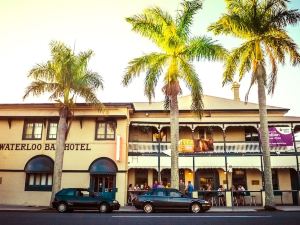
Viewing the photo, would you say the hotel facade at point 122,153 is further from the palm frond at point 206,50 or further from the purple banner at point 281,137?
the palm frond at point 206,50

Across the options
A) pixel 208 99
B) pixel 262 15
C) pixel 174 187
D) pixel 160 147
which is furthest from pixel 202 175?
pixel 262 15

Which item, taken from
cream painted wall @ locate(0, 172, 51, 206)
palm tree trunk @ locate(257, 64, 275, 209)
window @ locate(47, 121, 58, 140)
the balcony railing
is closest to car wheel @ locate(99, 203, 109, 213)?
cream painted wall @ locate(0, 172, 51, 206)

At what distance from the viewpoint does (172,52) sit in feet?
62.2

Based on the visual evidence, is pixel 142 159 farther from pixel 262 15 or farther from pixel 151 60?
pixel 262 15

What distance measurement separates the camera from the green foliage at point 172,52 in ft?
60.3

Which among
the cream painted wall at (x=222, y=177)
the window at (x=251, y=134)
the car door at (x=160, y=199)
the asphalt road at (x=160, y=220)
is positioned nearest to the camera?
the asphalt road at (x=160, y=220)

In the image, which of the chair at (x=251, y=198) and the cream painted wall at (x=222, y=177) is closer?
the chair at (x=251, y=198)

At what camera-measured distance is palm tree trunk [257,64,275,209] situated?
57.3 feet

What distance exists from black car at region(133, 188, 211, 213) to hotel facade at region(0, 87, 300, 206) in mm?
6305

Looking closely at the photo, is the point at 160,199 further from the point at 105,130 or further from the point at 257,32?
the point at 257,32

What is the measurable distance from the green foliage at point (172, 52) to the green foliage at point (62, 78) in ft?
8.69

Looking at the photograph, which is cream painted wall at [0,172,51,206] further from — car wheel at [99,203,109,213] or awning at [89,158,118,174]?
car wheel at [99,203,109,213]

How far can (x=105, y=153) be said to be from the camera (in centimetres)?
2327

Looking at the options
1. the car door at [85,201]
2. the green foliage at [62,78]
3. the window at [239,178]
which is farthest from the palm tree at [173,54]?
the window at [239,178]
